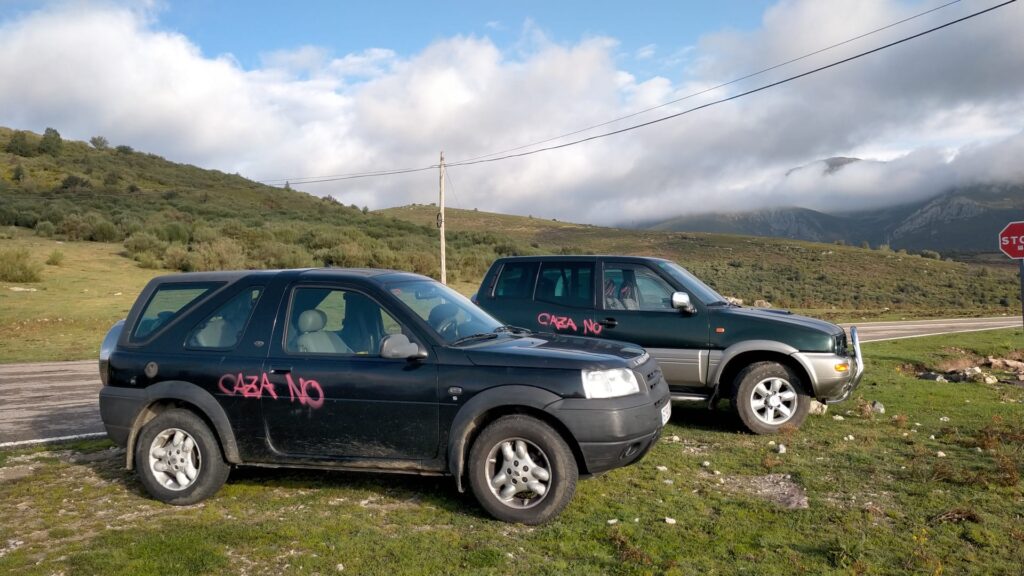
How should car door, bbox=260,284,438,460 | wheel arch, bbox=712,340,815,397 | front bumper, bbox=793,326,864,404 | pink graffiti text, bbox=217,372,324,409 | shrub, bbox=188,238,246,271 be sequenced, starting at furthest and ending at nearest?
shrub, bbox=188,238,246,271 → wheel arch, bbox=712,340,815,397 → front bumper, bbox=793,326,864,404 → pink graffiti text, bbox=217,372,324,409 → car door, bbox=260,284,438,460

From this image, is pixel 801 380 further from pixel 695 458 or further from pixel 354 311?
pixel 354 311

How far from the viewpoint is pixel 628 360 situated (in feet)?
16.9

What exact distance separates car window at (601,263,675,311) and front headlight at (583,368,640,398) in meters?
3.16

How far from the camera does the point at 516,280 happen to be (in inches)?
348

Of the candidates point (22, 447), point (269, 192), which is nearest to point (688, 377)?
point (22, 447)

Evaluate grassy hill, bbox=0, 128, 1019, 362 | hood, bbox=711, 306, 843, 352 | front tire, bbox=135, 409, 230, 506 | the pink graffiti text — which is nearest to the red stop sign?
hood, bbox=711, 306, 843, 352

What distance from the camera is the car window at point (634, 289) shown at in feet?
26.6

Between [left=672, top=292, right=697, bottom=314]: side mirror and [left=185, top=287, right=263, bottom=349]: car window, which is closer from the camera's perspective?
[left=185, top=287, right=263, bottom=349]: car window

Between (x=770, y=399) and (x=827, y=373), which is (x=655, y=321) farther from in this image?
(x=827, y=373)

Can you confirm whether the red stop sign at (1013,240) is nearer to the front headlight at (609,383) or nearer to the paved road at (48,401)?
the front headlight at (609,383)

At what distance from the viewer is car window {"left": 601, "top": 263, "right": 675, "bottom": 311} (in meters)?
8.12

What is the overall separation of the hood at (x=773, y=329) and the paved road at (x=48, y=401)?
6.79 meters

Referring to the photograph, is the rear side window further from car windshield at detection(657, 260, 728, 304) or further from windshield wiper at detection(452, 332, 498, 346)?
car windshield at detection(657, 260, 728, 304)

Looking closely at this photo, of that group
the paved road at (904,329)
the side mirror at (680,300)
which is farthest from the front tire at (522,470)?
the paved road at (904,329)
